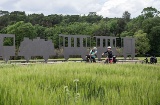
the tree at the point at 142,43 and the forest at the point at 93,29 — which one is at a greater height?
the forest at the point at 93,29

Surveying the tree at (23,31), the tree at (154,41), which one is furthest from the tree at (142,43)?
the tree at (23,31)

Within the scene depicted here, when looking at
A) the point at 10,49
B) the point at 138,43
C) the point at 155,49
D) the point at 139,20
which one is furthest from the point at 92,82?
the point at 139,20

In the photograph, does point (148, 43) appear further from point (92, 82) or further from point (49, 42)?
point (92, 82)

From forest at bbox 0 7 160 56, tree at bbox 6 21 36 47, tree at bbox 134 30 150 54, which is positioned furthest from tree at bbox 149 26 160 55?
tree at bbox 6 21 36 47

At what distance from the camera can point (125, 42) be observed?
103 feet

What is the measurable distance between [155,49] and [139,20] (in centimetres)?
1173

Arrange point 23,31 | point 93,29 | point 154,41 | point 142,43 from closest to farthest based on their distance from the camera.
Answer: point 142,43, point 23,31, point 154,41, point 93,29

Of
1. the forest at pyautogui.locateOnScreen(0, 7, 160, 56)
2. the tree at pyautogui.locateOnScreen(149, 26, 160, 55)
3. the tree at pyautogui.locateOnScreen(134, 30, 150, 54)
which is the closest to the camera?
the tree at pyautogui.locateOnScreen(134, 30, 150, 54)

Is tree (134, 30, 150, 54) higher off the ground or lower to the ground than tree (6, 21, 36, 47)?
lower

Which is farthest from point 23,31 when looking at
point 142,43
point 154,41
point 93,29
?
point 154,41

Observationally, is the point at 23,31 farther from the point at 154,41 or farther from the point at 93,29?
the point at 154,41

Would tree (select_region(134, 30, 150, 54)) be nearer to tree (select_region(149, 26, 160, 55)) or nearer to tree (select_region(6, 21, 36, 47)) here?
tree (select_region(149, 26, 160, 55))

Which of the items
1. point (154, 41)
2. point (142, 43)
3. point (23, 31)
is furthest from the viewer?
point (154, 41)

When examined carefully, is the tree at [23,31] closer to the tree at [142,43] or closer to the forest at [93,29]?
the forest at [93,29]
